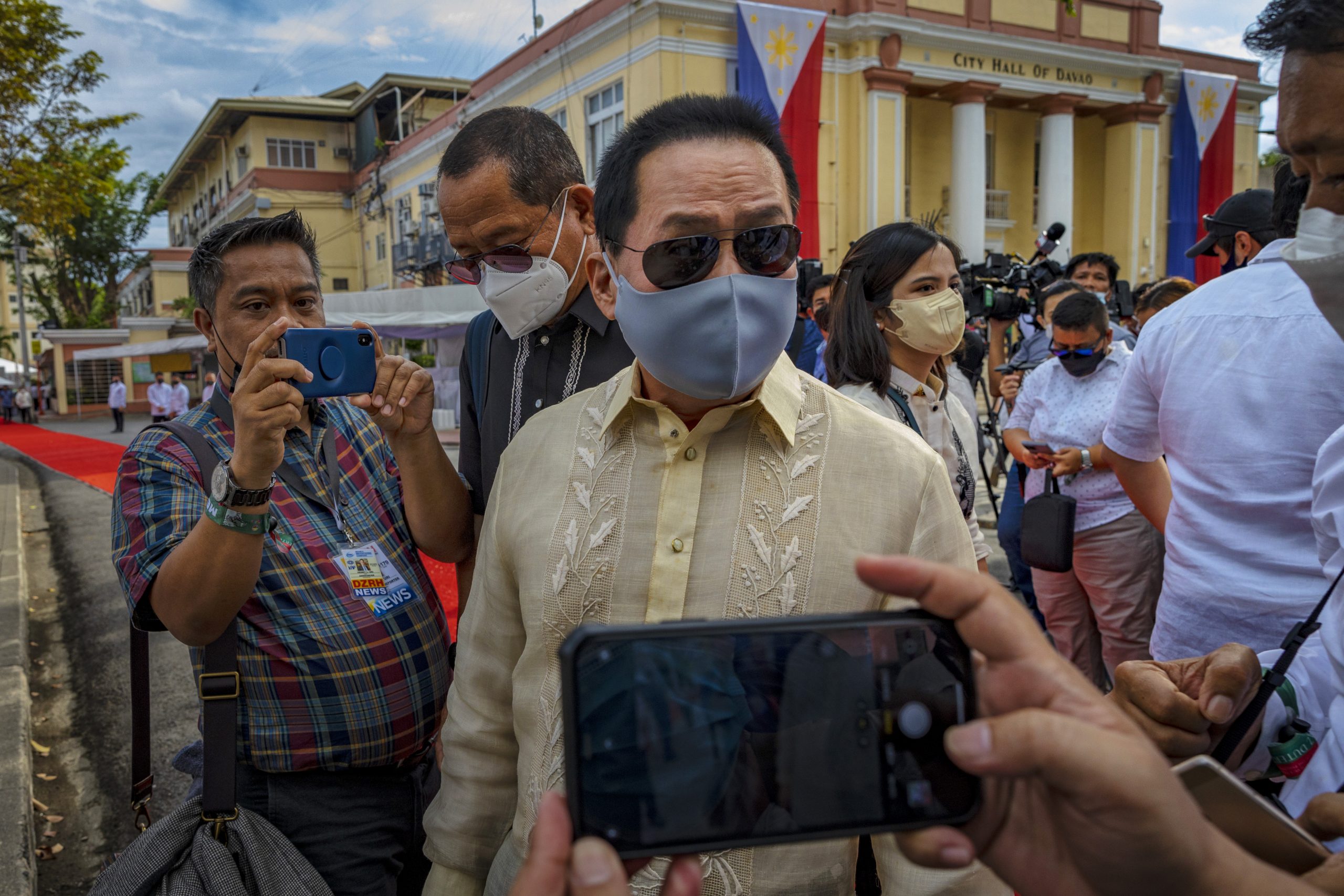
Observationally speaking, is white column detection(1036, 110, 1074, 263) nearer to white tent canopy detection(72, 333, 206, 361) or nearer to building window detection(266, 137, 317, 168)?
white tent canopy detection(72, 333, 206, 361)

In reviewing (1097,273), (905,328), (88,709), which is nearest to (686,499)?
(905,328)

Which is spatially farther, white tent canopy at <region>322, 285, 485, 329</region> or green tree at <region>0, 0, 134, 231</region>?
white tent canopy at <region>322, 285, 485, 329</region>

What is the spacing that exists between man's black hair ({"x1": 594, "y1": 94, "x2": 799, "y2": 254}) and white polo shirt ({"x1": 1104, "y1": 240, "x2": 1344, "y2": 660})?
1123 mm


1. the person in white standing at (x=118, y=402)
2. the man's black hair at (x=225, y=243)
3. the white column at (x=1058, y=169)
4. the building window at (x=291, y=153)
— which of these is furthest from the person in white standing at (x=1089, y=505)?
the building window at (x=291, y=153)

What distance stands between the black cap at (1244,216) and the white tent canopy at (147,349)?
27682mm

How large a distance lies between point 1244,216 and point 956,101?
2026cm

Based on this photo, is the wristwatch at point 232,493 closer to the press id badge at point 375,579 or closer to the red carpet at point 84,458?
the press id badge at point 375,579

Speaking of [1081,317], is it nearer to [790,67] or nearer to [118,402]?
[790,67]

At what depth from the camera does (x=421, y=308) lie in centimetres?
1697

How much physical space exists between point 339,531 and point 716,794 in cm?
128

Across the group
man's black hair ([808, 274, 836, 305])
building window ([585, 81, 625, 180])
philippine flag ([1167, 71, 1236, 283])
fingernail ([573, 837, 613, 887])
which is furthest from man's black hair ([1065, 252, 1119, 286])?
philippine flag ([1167, 71, 1236, 283])

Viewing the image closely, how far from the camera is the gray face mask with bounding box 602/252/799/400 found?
58.1 inches

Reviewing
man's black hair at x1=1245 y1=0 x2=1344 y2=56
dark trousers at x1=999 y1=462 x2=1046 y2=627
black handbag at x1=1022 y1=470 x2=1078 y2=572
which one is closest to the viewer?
man's black hair at x1=1245 y1=0 x2=1344 y2=56

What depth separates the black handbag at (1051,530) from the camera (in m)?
3.36
